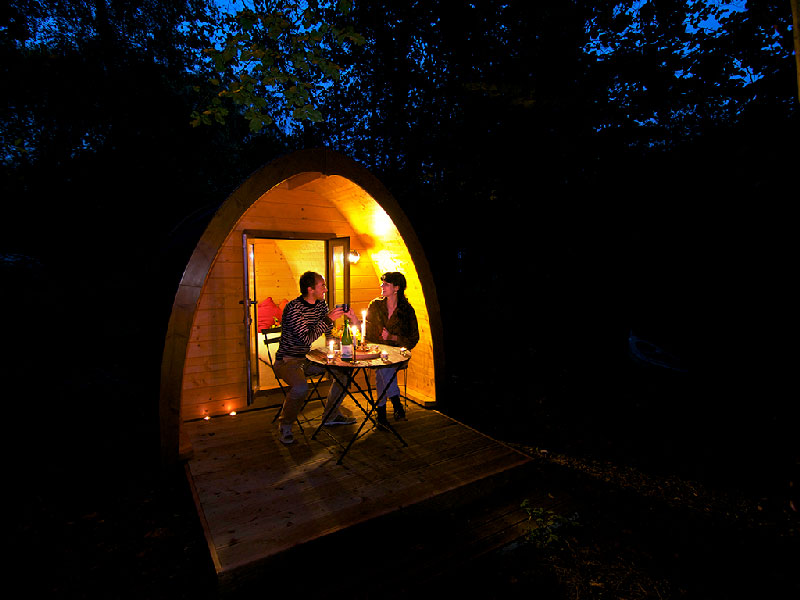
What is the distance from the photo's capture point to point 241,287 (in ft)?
18.4

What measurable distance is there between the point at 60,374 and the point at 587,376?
1162 centimetres

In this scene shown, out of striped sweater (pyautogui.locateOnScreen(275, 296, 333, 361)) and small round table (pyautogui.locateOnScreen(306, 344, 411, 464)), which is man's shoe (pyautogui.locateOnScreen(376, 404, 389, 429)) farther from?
striped sweater (pyautogui.locateOnScreen(275, 296, 333, 361))

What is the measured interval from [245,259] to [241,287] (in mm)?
417

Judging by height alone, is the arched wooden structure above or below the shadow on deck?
above

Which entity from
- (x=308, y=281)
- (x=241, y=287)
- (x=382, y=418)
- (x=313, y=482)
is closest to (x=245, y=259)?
(x=241, y=287)

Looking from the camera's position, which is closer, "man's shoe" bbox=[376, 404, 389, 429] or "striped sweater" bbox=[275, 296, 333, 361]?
"striped sweater" bbox=[275, 296, 333, 361]

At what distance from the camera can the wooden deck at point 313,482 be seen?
116 inches

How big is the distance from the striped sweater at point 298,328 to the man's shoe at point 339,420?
1052 millimetres

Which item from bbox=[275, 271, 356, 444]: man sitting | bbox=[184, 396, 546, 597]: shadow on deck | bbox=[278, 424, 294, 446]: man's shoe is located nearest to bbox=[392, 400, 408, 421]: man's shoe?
bbox=[184, 396, 546, 597]: shadow on deck

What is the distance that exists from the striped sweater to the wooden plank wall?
1.28m

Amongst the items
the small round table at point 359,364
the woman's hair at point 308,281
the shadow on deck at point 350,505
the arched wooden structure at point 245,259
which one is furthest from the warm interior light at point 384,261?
the shadow on deck at point 350,505

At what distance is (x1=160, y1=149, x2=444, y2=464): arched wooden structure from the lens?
161 inches

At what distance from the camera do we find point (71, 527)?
Result: 3.62 metres

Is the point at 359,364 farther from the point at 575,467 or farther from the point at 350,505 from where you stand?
the point at 575,467
